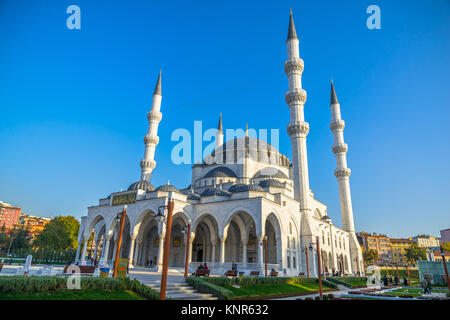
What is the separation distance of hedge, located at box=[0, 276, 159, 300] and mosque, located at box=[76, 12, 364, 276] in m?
9.32

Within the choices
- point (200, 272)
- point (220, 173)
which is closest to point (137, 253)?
point (220, 173)

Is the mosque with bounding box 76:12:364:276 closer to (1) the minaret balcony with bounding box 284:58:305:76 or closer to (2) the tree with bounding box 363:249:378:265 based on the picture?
(1) the minaret balcony with bounding box 284:58:305:76

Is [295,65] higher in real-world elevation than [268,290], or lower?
higher

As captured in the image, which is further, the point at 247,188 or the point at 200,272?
the point at 247,188

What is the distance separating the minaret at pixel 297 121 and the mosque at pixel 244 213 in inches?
3.6

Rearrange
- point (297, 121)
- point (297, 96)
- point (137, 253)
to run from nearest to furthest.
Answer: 1. point (137, 253)
2. point (297, 121)
3. point (297, 96)

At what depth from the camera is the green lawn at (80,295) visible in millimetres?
6696

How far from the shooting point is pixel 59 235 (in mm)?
39344

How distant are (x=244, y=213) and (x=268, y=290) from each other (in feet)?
34.8

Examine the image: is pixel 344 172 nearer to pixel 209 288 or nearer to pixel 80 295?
pixel 209 288

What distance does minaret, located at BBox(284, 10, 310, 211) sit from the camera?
26047 mm
